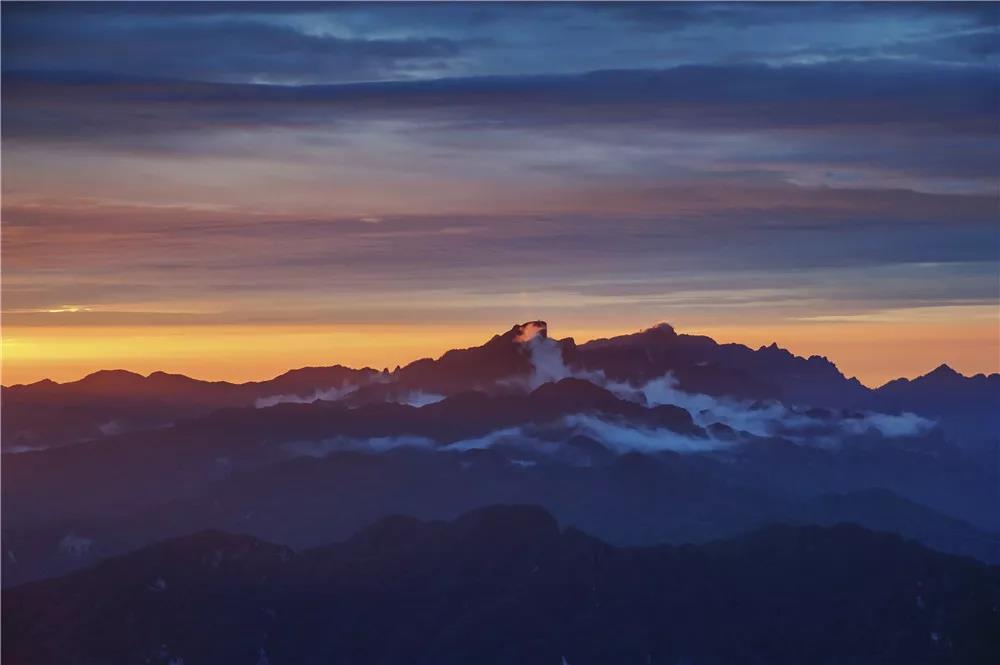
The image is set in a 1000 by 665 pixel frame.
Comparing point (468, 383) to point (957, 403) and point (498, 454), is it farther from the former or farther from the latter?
point (957, 403)

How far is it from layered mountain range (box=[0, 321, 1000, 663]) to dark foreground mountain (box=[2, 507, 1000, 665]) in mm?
79

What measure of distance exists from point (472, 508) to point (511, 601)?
8.94ft

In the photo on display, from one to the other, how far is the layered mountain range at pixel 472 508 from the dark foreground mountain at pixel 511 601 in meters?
0.08

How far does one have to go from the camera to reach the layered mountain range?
32031 millimetres

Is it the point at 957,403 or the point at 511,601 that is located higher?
the point at 957,403

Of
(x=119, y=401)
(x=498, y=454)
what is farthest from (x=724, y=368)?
(x=119, y=401)

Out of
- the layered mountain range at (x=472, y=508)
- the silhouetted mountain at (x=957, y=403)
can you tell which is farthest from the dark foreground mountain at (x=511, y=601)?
the silhouetted mountain at (x=957, y=403)

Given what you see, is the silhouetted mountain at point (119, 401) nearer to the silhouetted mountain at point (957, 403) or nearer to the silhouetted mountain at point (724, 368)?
the silhouetted mountain at point (724, 368)

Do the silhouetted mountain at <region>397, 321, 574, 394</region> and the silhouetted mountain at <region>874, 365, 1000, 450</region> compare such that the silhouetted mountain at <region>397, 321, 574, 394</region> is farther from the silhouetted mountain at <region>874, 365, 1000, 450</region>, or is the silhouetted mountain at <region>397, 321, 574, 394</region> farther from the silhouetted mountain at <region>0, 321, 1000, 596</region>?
the silhouetted mountain at <region>874, 365, 1000, 450</region>

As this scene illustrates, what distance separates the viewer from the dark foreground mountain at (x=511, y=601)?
1242 inches

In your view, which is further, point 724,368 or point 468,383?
point 724,368

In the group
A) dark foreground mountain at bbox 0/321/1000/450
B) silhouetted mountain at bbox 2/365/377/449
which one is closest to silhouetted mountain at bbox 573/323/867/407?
dark foreground mountain at bbox 0/321/1000/450

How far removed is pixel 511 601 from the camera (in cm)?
3594

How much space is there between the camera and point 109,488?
3328 centimetres
